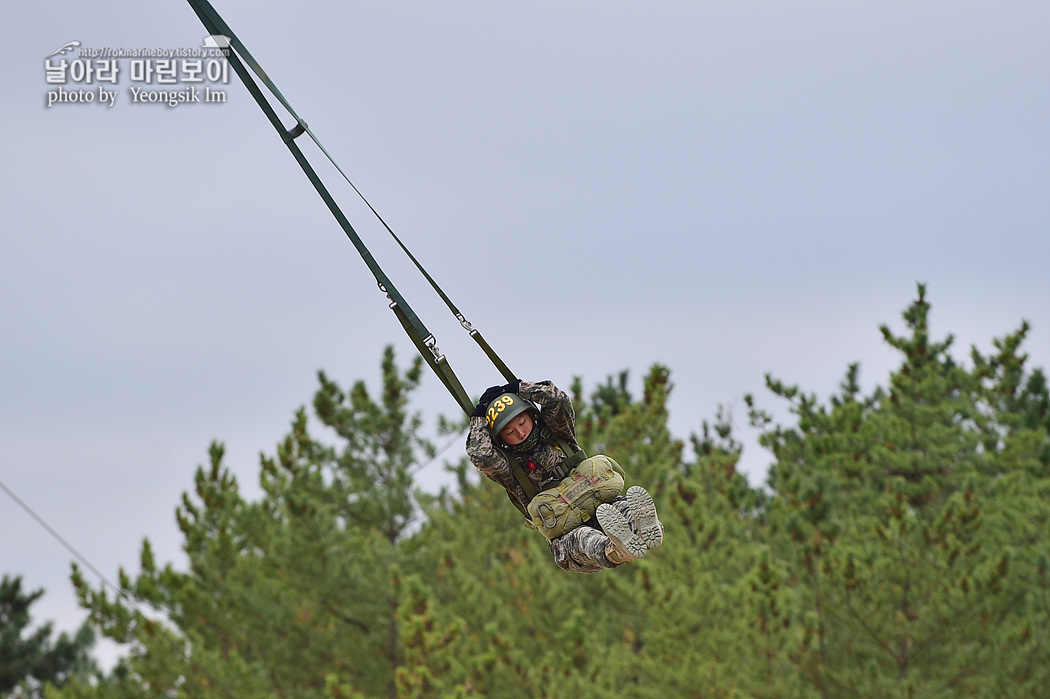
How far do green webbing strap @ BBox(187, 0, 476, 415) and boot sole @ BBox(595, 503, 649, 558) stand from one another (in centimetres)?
112

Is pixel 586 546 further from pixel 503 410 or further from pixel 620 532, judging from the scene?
pixel 503 410

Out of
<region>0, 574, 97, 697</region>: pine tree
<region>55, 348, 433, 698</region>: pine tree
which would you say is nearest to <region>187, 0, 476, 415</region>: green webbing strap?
<region>55, 348, 433, 698</region>: pine tree

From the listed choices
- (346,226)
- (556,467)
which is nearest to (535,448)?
(556,467)

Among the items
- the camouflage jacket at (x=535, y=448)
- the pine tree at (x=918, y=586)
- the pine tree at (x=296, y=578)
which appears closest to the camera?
the camouflage jacket at (x=535, y=448)

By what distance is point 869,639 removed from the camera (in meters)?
21.2

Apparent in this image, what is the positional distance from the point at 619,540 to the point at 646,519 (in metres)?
0.25

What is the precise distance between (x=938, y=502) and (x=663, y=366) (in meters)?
6.84

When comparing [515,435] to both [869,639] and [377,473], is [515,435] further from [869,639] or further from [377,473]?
[377,473]

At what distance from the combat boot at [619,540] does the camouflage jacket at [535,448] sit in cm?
64

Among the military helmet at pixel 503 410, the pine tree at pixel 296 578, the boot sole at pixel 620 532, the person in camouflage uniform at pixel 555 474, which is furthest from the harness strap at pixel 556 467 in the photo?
the pine tree at pixel 296 578

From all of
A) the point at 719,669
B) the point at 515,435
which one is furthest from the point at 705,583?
the point at 515,435

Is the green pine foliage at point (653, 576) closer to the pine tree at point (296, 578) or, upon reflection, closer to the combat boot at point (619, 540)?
the pine tree at point (296, 578)

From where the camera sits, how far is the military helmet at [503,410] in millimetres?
8773

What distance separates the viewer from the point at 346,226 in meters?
8.52
